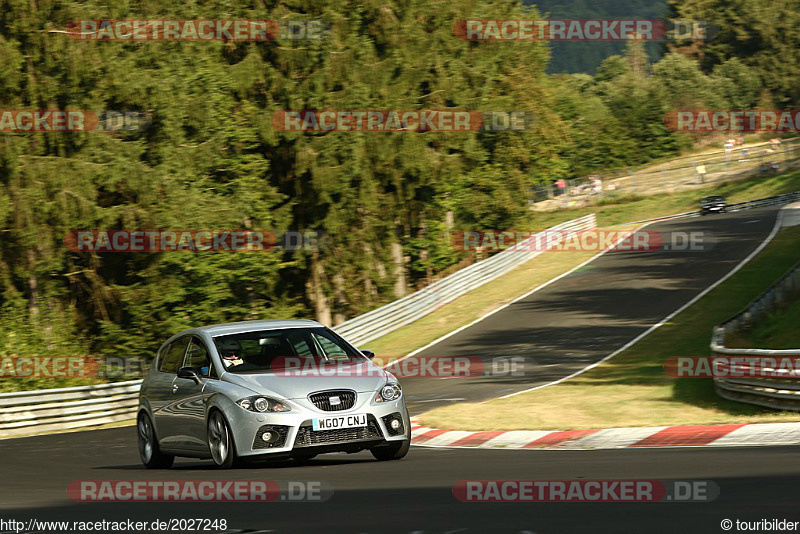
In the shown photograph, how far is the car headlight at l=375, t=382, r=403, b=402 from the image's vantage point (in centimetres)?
1123

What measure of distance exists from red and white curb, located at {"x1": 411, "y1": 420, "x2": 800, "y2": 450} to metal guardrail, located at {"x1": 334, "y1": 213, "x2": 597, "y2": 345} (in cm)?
1603

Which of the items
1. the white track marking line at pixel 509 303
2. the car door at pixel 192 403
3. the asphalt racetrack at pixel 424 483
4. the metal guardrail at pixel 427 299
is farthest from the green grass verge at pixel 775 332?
the car door at pixel 192 403

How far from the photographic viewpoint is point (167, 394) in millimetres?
12602

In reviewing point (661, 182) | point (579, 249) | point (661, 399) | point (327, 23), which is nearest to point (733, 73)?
point (661, 182)

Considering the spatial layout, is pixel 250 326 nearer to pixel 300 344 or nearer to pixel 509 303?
pixel 300 344

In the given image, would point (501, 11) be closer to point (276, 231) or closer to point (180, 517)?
point (276, 231)

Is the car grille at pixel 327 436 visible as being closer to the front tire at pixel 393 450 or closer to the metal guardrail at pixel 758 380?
the front tire at pixel 393 450

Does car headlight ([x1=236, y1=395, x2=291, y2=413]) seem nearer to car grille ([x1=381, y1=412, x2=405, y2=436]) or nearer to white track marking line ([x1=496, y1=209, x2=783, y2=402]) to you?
car grille ([x1=381, y1=412, x2=405, y2=436])

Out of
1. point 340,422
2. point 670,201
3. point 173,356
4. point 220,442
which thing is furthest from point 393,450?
point 670,201

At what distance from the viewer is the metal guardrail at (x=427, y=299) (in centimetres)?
3231

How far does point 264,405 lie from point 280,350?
1111 mm

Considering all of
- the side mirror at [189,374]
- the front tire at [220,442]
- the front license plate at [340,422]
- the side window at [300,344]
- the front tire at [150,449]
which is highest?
the side window at [300,344]

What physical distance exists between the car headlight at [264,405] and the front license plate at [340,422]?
31 cm

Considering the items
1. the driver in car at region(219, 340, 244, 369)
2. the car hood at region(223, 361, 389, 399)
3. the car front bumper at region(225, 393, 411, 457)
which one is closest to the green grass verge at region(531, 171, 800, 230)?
the driver in car at region(219, 340, 244, 369)
